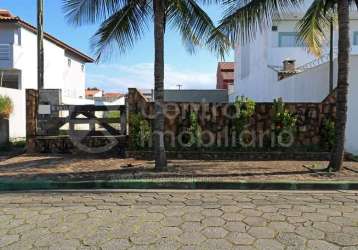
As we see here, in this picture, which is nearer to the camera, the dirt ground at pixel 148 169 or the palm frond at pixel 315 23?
the dirt ground at pixel 148 169

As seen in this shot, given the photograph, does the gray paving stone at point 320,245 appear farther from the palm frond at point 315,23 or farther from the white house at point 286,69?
the palm frond at point 315,23

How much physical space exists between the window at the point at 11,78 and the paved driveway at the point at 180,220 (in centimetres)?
2120

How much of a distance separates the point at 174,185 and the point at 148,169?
5.25 feet

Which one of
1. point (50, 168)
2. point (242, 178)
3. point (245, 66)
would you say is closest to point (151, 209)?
point (242, 178)

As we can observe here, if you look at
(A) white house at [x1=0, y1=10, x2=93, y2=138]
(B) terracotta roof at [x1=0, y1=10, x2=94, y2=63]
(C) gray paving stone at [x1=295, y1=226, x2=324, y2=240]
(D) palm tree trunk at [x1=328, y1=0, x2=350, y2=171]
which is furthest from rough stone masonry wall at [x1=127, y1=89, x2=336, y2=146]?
(B) terracotta roof at [x1=0, y1=10, x2=94, y2=63]

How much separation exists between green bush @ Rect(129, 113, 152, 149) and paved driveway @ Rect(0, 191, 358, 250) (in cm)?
412

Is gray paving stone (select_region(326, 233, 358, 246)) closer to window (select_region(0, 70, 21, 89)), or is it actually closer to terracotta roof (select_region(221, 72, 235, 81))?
window (select_region(0, 70, 21, 89))

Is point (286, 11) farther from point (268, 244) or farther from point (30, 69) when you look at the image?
point (30, 69)

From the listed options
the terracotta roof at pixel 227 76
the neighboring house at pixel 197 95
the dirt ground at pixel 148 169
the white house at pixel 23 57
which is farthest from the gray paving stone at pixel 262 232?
the terracotta roof at pixel 227 76

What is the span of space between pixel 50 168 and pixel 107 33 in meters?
3.59

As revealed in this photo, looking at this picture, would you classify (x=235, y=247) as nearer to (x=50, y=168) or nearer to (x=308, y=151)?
(x=50, y=168)

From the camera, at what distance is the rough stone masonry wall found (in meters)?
11.8

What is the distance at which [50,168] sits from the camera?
962 cm

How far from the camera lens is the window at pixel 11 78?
87.4ft
